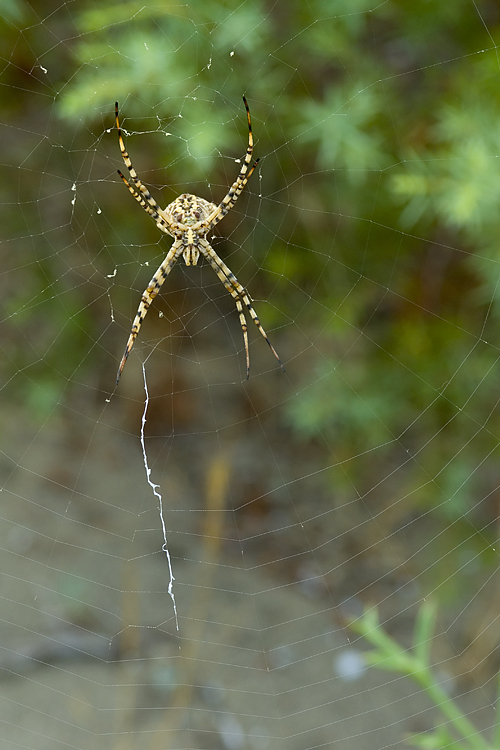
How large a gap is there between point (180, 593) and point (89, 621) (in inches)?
22.0

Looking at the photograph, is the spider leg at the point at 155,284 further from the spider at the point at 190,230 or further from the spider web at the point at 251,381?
the spider web at the point at 251,381

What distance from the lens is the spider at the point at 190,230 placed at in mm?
2658

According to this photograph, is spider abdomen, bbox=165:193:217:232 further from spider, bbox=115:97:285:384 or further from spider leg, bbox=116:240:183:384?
spider leg, bbox=116:240:183:384

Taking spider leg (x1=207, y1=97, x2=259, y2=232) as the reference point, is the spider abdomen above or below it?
above

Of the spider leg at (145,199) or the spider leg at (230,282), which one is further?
the spider leg at (230,282)

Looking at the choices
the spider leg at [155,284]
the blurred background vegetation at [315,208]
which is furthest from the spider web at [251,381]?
the spider leg at [155,284]

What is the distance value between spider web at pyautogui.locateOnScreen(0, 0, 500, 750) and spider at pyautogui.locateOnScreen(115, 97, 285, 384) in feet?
0.51

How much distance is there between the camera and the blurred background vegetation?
8.18 ft

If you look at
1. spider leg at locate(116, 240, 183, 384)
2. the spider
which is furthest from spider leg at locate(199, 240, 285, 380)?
spider leg at locate(116, 240, 183, 384)

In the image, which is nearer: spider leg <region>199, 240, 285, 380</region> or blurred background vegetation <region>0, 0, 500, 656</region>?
blurred background vegetation <region>0, 0, 500, 656</region>

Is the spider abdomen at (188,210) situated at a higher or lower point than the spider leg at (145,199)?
higher

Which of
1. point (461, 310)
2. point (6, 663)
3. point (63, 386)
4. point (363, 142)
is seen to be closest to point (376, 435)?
point (461, 310)

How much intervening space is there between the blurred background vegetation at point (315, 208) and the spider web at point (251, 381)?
0.05 ft

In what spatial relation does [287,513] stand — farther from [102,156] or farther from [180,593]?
[102,156]
